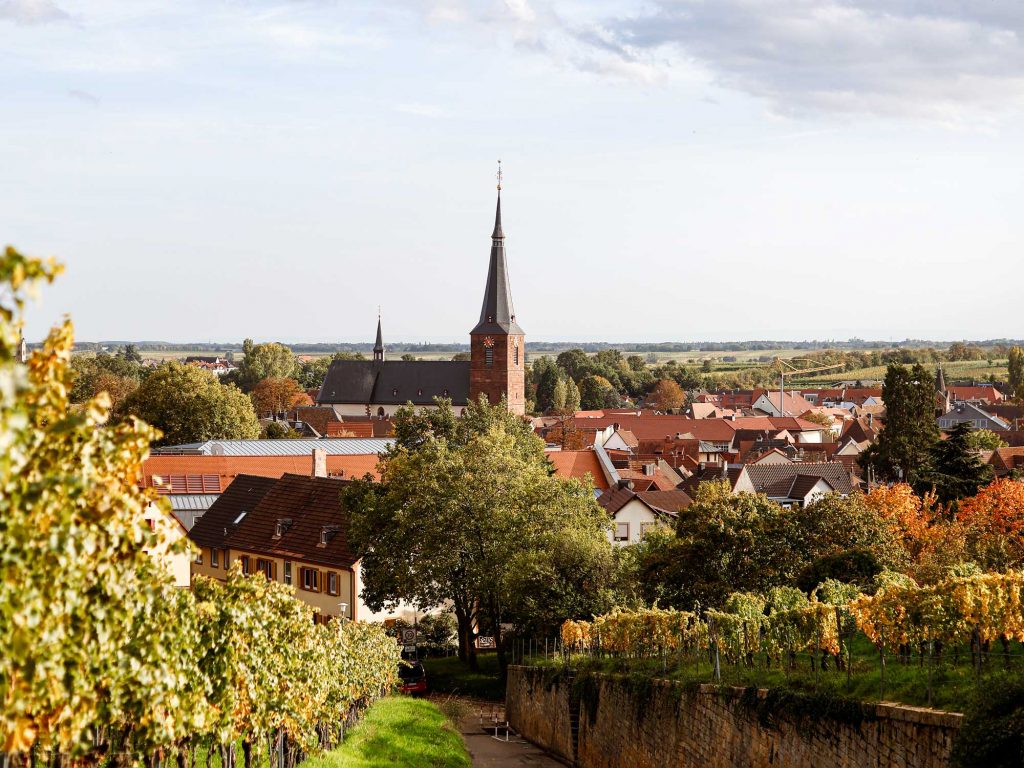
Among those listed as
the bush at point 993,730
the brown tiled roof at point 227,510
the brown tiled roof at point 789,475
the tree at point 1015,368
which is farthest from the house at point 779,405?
the bush at point 993,730

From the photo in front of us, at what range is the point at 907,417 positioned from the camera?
223 ft

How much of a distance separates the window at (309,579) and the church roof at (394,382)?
250ft

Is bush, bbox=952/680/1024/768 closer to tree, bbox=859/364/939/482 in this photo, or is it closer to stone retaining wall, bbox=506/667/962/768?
stone retaining wall, bbox=506/667/962/768

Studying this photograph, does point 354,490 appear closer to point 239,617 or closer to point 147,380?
point 239,617

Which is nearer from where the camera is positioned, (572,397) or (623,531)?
(623,531)

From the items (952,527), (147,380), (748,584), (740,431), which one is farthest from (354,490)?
(740,431)

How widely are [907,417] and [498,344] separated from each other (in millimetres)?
52055

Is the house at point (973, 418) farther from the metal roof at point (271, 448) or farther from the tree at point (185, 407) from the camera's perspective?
the tree at point (185, 407)

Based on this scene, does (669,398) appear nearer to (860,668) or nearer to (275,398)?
(275,398)

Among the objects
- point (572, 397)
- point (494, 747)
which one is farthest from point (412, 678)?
point (572, 397)

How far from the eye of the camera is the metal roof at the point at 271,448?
7725 cm

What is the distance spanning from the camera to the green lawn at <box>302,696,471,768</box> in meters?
22.8

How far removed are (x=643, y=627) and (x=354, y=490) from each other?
21864 mm

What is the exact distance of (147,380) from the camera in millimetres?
95312
